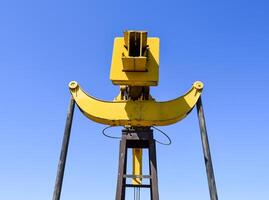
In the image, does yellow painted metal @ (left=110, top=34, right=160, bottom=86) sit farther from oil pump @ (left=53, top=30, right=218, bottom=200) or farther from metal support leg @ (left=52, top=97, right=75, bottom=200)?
metal support leg @ (left=52, top=97, right=75, bottom=200)

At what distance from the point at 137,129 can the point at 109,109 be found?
122 cm

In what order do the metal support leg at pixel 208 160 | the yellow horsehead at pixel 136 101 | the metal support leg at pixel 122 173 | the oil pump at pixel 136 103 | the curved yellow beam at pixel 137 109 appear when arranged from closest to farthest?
1. the metal support leg at pixel 208 160
2. the oil pump at pixel 136 103
3. the yellow horsehead at pixel 136 101
4. the curved yellow beam at pixel 137 109
5. the metal support leg at pixel 122 173

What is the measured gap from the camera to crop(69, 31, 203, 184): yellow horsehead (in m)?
7.21

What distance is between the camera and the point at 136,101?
7691mm

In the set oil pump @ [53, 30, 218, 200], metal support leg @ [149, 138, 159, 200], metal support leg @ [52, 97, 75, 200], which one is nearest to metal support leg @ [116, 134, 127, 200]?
oil pump @ [53, 30, 218, 200]

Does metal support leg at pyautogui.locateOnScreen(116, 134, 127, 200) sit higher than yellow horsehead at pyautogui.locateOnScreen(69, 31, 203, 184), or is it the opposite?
yellow horsehead at pyautogui.locateOnScreen(69, 31, 203, 184)

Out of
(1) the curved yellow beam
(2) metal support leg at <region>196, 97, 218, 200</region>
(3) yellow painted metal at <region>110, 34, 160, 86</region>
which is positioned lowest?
(2) metal support leg at <region>196, 97, 218, 200</region>

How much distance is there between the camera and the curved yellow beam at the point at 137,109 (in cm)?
750

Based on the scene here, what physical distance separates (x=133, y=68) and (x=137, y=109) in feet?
3.01

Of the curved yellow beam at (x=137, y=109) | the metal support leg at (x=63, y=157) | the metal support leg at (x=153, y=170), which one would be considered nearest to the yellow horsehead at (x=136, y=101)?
the curved yellow beam at (x=137, y=109)

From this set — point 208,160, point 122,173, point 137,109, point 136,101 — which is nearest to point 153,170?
point 122,173

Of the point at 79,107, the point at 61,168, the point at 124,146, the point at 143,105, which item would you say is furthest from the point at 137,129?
the point at 61,168

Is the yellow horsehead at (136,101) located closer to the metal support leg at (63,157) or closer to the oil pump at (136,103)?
the oil pump at (136,103)

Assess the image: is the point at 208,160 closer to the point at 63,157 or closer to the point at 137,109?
the point at 137,109
